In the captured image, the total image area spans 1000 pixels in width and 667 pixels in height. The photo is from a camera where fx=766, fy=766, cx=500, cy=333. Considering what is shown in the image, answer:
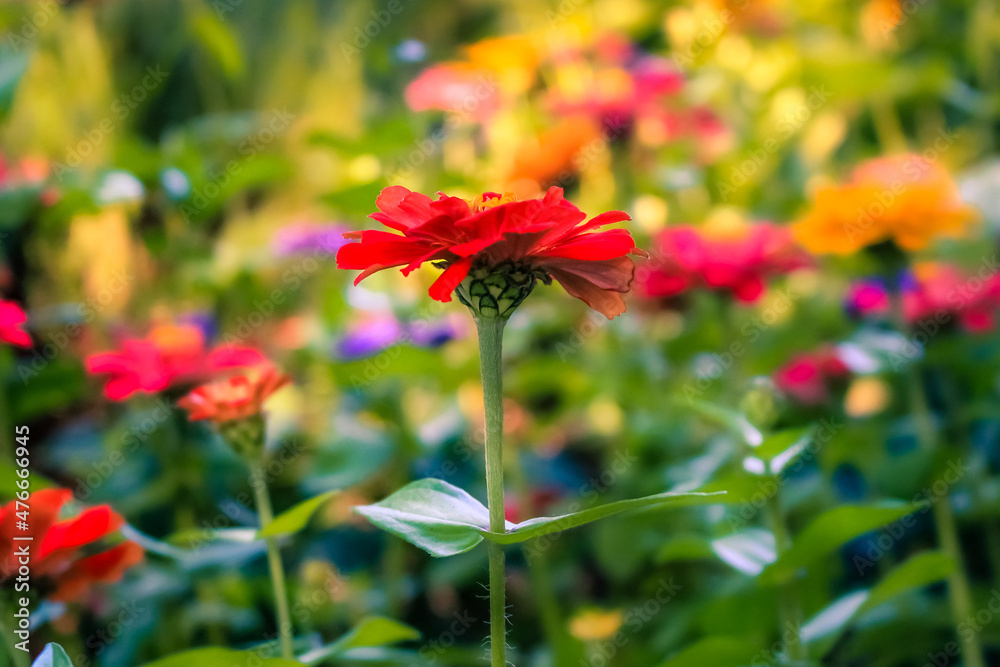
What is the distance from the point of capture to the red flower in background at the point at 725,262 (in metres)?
0.73

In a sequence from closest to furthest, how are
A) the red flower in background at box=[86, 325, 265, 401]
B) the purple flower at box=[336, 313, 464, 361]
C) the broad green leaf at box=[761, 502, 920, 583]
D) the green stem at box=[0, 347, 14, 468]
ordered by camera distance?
the broad green leaf at box=[761, 502, 920, 583] → the red flower in background at box=[86, 325, 265, 401] → the green stem at box=[0, 347, 14, 468] → the purple flower at box=[336, 313, 464, 361]

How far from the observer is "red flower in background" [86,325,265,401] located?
538mm

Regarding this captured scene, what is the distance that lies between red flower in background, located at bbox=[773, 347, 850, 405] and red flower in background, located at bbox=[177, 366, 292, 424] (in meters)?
0.51

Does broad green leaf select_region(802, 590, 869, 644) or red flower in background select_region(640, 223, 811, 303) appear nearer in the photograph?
broad green leaf select_region(802, 590, 869, 644)

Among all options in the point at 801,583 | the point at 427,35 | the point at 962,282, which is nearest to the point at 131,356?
the point at 801,583

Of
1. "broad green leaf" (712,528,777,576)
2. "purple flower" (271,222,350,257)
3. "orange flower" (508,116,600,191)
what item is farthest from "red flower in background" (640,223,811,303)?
"purple flower" (271,222,350,257)

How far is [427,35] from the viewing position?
2.01m

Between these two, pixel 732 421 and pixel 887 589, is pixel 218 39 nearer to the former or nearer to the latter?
pixel 732 421

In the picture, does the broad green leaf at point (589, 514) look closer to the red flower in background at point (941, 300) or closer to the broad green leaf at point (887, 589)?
the broad green leaf at point (887, 589)

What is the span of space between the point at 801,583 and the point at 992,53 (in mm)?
855

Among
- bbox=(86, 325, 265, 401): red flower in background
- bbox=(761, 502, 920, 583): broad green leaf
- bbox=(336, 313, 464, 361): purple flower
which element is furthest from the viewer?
bbox=(336, 313, 464, 361): purple flower

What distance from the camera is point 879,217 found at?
69 cm

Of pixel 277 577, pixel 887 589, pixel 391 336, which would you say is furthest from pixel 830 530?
pixel 391 336

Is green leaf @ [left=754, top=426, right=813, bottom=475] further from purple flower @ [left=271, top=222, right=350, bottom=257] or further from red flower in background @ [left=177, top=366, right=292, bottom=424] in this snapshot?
purple flower @ [left=271, top=222, right=350, bottom=257]
